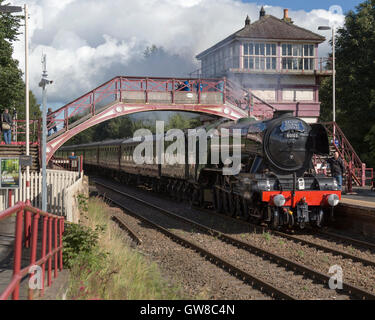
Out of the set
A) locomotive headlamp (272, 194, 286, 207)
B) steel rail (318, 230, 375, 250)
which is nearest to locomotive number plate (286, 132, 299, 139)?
locomotive headlamp (272, 194, 286, 207)

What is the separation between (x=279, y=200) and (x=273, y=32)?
80.8ft

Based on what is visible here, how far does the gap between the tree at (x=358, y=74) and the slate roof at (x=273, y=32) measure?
2.77 m

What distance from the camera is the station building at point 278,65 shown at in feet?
105

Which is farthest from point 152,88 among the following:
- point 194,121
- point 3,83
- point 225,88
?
point 194,121

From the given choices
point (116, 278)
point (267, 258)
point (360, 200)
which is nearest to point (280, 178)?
point (267, 258)

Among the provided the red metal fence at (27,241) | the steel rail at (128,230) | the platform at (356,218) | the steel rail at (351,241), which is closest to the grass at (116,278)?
the red metal fence at (27,241)

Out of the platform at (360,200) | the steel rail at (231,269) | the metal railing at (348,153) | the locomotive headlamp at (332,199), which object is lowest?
the steel rail at (231,269)

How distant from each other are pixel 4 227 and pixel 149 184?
15.7m

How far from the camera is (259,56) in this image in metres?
32.5

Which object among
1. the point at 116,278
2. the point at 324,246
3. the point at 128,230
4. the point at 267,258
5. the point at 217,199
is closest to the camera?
the point at 116,278

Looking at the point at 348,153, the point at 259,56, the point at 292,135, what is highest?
the point at 259,56

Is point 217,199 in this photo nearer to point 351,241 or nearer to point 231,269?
point 351,241

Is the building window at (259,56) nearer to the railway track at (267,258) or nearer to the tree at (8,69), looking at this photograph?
the tree at (8,69)

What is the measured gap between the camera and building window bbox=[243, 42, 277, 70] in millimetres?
32191
